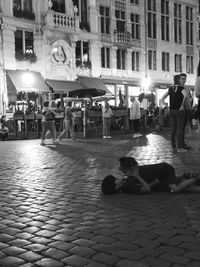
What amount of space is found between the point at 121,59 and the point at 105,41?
2.12m

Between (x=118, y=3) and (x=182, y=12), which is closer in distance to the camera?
(x=118, y=3)

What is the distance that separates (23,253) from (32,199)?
1951 mm

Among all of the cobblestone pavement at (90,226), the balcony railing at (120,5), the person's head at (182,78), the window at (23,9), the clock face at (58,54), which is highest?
the balcony railing at (120,5)

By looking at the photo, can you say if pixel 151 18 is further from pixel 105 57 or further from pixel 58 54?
pixel 58 54

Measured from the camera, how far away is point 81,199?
4.82 metres

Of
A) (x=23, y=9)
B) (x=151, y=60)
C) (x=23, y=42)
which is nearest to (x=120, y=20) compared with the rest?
(x=151, y=60)

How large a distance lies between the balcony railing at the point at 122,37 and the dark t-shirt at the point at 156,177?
2761cm

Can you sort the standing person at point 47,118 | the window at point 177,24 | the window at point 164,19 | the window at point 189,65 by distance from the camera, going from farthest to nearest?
1. the window at point 189,65
2. the window at point 177,24
3. the window at point 164,19
4. the standing person at point 47,118

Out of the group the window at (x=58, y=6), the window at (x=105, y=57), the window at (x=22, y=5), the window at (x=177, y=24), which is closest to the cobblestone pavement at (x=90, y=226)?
the window at (x=22, y=5)

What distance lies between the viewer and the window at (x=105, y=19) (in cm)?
3120

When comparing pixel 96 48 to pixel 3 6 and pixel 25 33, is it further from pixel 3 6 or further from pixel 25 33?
pixel 3 6

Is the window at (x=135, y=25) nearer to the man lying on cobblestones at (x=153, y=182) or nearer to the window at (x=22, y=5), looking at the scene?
the window at (x=22, y=5)

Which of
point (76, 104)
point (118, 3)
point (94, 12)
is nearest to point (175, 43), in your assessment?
point (118, 3)

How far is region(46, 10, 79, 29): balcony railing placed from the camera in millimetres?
26953
